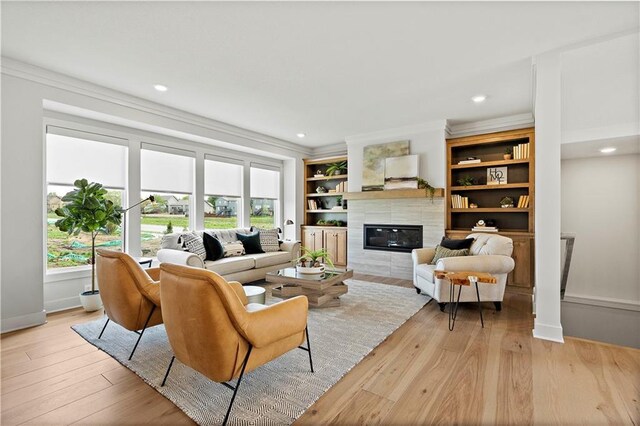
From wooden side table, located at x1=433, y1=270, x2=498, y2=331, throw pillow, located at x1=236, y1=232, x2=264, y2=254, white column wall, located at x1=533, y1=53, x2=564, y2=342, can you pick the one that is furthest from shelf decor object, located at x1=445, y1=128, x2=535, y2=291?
throw pillow, located at x1=236, y1=232, x2=264, y2=254

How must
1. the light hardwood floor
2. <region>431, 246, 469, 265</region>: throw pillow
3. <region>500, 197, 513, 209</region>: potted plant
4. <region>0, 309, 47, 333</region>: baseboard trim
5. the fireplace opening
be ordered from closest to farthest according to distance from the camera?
the light hardwood floor → <region>0, 309, 47, 333</region>: baseboard trim → <region>431, 246, 469, 265</region>: throw pillow → <region>500, 197, 513, 209</region>: potted plant → the fireplace opening

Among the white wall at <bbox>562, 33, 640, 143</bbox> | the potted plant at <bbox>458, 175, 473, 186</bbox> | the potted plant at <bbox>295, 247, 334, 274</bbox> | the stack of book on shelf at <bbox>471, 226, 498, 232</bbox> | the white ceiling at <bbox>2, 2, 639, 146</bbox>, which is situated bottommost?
the potted plant at <bbox>295, 247, 334, 274</bbox>

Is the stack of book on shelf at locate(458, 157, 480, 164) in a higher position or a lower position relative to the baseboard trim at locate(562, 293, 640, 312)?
higher

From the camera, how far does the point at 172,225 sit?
17.0ft

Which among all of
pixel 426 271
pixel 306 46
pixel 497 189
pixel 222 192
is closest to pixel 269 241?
pixel 222 192

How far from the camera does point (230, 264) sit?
4504mm

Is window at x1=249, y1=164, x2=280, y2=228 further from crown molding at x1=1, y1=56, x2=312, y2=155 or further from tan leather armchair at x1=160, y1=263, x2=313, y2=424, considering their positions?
tan leather armchair at x1=160, y1=263, x2=313, y2=424

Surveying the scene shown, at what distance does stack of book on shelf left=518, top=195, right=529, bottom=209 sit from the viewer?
15.5 ft

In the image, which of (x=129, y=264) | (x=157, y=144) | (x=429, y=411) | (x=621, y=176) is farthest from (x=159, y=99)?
(x=621, y=176)

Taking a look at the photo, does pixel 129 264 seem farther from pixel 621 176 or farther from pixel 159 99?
pixel 621 176

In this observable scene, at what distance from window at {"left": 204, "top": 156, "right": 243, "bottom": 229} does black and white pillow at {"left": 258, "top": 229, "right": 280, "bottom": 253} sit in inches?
37.8

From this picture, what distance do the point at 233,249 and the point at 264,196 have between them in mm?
2227

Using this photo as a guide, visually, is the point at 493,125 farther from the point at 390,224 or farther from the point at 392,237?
the point at 392,237

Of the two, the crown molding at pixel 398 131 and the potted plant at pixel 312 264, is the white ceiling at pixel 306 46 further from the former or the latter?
the potted plant at pixel 312 264
